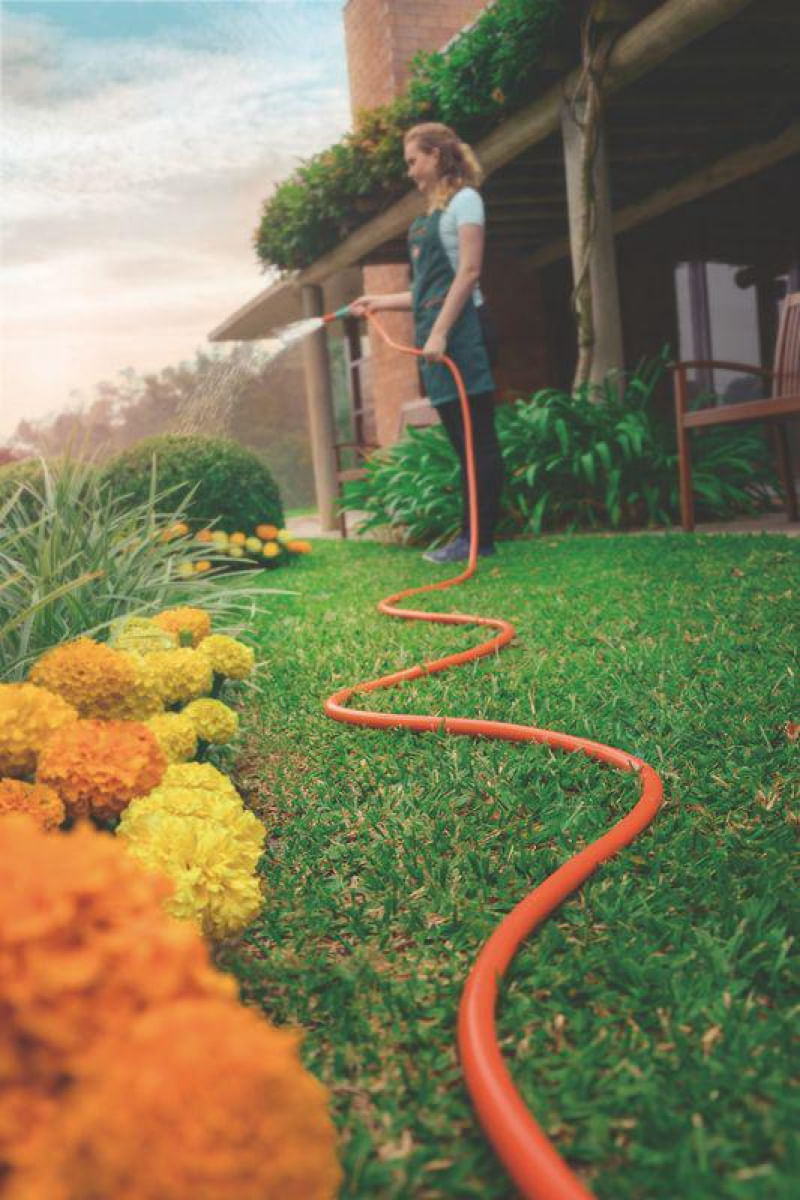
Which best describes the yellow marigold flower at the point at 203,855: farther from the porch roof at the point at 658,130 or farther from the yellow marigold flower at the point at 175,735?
the porch roof at the point at 658,130

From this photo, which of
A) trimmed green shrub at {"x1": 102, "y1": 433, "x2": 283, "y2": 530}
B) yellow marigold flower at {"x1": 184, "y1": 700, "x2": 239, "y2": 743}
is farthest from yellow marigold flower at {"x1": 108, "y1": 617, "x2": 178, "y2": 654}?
trimmed green shrub at {"x1": 102, "y1": 433, "x2": 283, "y2": 530}

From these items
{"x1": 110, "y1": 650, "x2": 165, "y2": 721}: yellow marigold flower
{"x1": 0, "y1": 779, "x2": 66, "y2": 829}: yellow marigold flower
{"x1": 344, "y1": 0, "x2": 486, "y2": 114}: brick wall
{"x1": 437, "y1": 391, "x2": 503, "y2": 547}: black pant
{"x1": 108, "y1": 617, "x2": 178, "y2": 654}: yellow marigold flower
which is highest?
{"x1": 344, "y1": 0, "x2": 486, "y2": 114}: brick wall

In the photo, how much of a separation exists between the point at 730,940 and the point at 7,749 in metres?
0.86

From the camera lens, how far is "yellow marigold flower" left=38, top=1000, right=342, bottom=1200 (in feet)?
1.40

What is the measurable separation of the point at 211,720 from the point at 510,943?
703mm

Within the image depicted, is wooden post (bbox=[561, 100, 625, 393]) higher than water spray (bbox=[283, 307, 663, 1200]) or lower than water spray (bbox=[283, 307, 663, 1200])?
higher

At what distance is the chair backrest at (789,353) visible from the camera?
14.3 feet

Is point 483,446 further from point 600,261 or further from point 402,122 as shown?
point 402,122

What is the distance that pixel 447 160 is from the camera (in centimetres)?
400

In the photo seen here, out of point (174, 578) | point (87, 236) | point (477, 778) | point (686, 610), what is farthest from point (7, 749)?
point (87, 236)

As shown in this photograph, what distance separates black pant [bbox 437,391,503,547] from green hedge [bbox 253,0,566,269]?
2.21 meters

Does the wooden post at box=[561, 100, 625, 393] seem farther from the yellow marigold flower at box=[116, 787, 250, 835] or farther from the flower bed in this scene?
the flower bed

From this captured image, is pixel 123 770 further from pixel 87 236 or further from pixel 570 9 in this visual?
pixel 87 236

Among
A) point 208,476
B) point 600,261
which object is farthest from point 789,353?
point 208,476
